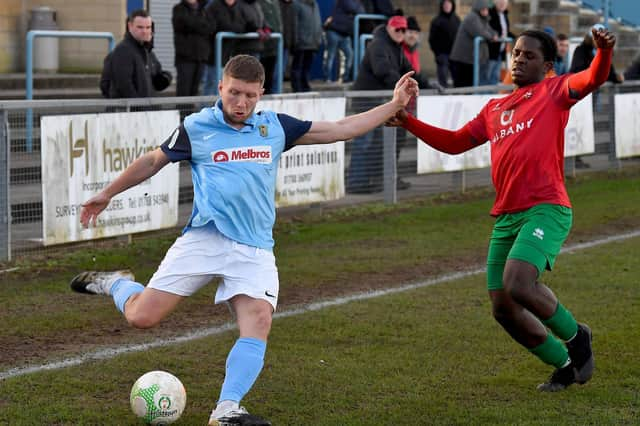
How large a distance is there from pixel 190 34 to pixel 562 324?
8631mm

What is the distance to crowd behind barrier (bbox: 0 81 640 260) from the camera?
10367 millimetres

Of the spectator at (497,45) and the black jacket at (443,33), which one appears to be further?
the black jacket at (443,33)

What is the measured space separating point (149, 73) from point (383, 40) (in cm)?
351

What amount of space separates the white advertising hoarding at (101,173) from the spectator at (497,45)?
8330mm

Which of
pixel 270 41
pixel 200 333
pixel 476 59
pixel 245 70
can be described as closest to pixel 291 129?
pixel 245 70

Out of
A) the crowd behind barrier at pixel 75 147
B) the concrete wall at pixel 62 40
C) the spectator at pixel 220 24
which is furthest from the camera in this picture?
Answer: the concrete wall at pixel 62 40

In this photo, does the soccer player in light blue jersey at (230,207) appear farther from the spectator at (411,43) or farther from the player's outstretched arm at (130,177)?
the spectator at (411,43)

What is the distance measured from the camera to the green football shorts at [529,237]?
21.4 feet

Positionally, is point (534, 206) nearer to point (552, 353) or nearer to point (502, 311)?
point (502, 311)

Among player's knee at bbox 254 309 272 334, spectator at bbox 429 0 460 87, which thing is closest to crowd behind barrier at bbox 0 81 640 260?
spectator at bbox 429 0 460 87

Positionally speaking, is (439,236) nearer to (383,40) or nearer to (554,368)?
(383,40)

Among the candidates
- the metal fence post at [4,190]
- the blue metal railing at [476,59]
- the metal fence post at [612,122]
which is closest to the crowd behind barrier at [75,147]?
the metal fence post at [4,190]

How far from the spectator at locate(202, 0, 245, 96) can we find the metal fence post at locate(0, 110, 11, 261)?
188 inches

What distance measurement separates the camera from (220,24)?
1501 centimetres
